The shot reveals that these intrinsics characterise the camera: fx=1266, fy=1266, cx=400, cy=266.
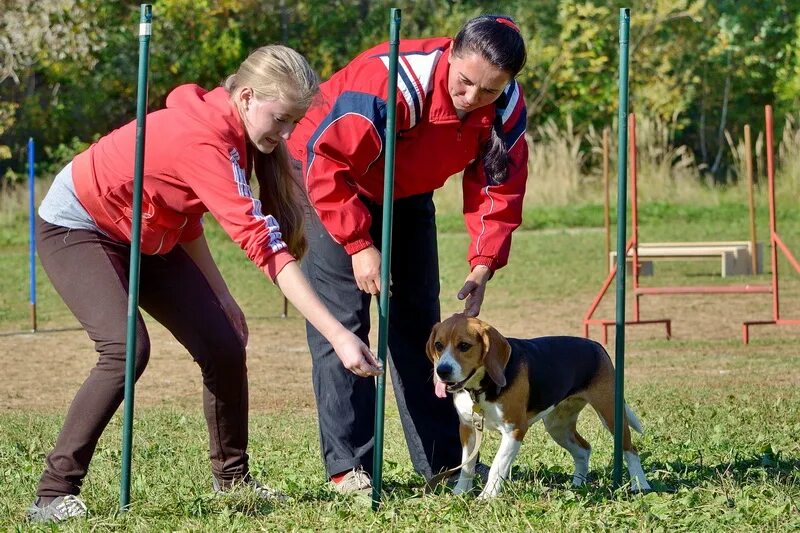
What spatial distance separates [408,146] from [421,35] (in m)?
21.5

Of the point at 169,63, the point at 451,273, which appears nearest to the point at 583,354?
the point at 451,273

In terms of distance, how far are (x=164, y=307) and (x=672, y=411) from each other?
11.5 feet

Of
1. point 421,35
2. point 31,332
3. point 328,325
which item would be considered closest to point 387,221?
point 328,325

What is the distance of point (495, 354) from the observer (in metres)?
4.69

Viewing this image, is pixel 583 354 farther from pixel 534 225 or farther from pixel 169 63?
pixel 169 63

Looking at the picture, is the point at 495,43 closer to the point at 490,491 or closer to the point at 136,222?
the point at 136,222

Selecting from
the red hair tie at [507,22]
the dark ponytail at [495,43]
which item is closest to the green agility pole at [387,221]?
the dark ponytail at [495,43]

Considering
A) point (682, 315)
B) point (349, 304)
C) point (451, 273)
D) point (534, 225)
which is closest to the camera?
point (349, 304)

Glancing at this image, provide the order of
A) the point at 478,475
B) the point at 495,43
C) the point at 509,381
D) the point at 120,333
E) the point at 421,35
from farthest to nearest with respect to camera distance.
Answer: the point at 421,35, the point at 478,475, the point at 509,381, the point at 495,43, the point at 120,333

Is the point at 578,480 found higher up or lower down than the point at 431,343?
lower down

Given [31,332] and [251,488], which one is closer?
[251,488]

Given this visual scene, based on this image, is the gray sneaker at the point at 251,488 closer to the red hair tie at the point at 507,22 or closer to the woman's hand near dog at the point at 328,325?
the woman's hand near dog at the point at 328,325

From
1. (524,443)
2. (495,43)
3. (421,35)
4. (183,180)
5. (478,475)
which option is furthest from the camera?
(421,35)

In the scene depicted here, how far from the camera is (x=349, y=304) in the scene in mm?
4812
